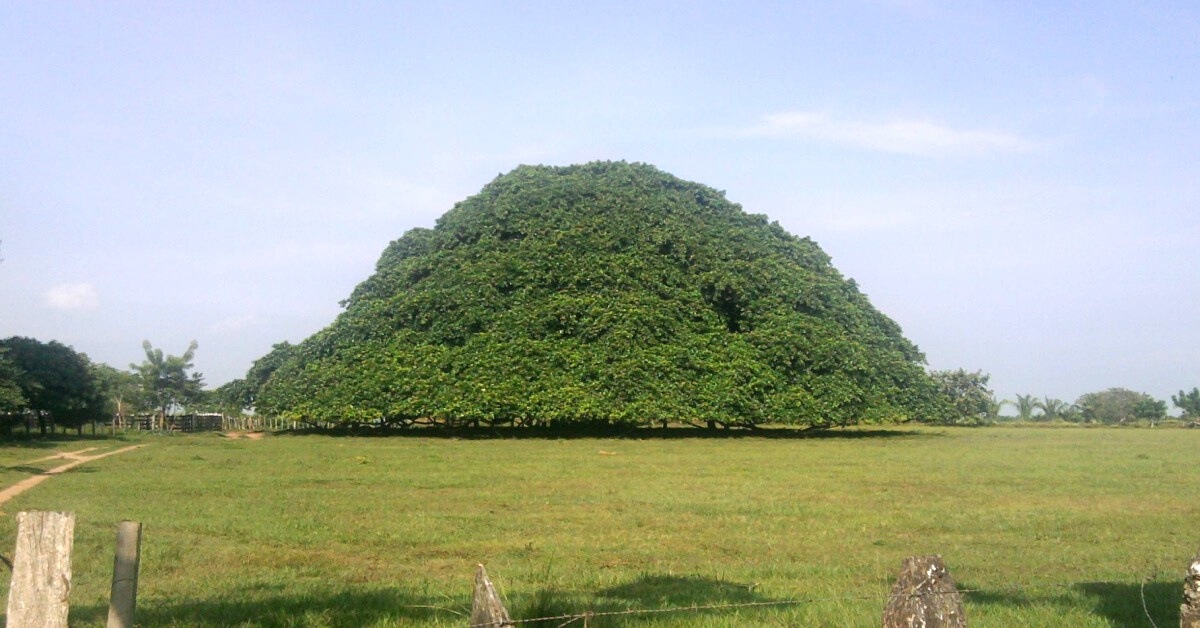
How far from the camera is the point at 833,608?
7.44 metres

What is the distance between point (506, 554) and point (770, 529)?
358 cm

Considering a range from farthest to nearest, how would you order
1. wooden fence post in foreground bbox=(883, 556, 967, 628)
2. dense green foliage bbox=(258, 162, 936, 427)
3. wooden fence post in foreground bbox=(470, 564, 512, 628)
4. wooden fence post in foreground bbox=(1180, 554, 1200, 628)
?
dense green foliage bbox=(258, 162, 936, 427), wooden fence post in foreground bbox=(1180, 554, 1200, 628), wooden fence post in foreground bbox=(883, 556, 967, 628), wooden fence post in foreground bbox=(470, 564, 512, 628)

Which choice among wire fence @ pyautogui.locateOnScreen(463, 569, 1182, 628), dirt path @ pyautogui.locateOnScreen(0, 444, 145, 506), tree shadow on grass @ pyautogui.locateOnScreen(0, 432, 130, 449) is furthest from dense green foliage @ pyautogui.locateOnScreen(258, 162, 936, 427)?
wire fence @ pyautogui.locateOnScreen(463, 569, 1182, 628)

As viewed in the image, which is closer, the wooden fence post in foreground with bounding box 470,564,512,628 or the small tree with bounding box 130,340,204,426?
the wooden fence post in foreground with bounding box 470,564,512,628

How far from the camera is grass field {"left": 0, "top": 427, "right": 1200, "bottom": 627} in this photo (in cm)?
780

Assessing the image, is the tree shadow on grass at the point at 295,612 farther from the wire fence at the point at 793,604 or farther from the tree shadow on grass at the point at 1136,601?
the tree shadow on grass at the point at 1136,601

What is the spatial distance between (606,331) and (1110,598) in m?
28.7

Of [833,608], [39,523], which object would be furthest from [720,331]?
[39,523]

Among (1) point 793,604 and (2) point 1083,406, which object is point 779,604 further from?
(2) point 1083,406

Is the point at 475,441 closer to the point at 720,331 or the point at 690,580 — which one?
the point at 720,331

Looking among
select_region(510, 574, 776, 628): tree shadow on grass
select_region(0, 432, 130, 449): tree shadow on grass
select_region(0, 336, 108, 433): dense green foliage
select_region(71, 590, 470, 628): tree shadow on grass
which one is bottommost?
select_region(71, 590, 470, 628): tree shadow on grass

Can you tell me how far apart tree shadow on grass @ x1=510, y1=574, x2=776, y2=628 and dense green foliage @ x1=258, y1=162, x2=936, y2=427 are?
86.4 ft

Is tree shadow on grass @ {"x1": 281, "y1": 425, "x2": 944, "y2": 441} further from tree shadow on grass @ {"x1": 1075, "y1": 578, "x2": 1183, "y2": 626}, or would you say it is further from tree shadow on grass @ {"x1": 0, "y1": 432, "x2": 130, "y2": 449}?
tree shadow on grass @ {"x1": 1075, "y1": 578, "x2": 1183, "y2": 626}

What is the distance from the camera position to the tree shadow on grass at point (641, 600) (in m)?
6.72
